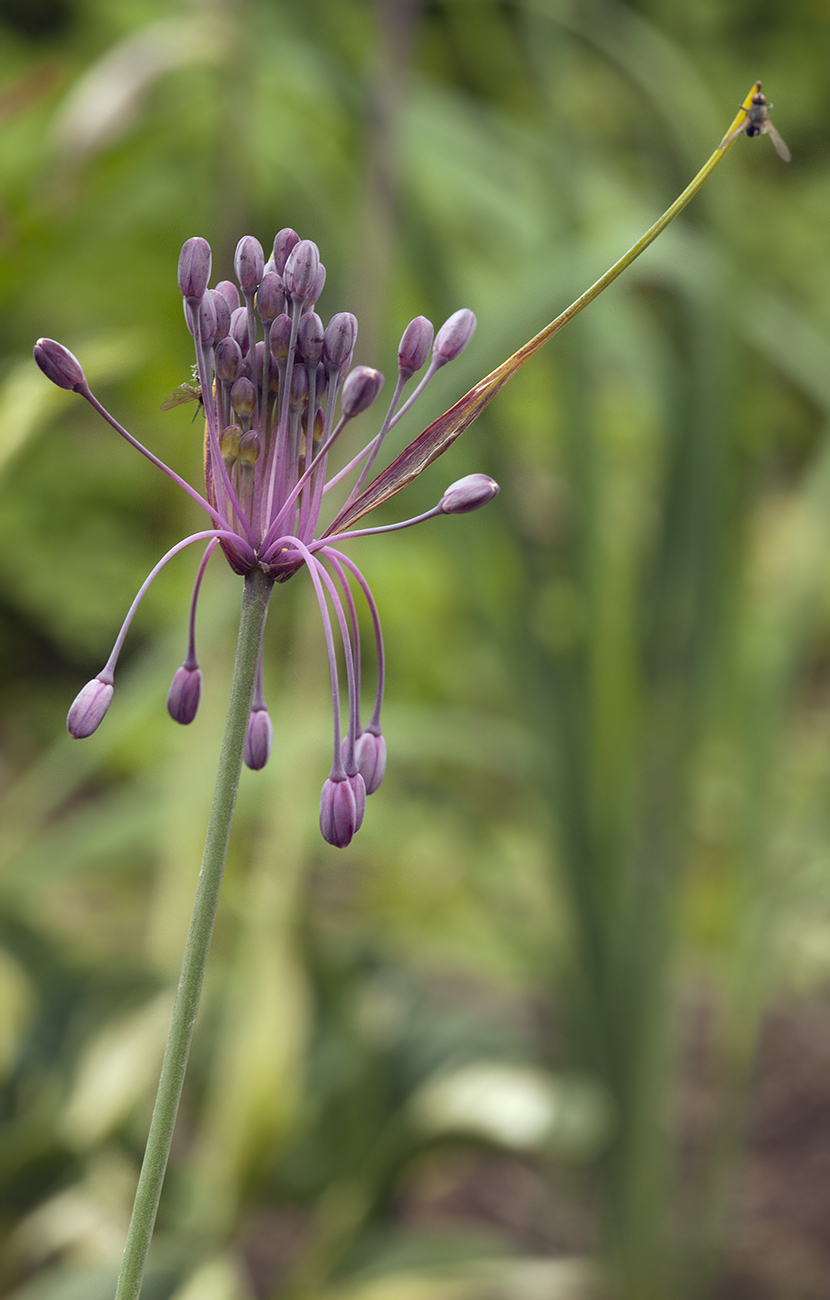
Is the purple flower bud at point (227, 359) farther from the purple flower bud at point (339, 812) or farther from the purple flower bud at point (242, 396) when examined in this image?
the purple flower bud at point (339, 812)

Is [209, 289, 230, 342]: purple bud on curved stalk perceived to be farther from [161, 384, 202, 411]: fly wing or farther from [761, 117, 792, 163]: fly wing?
[761, 117, 792, 163]: fly wing

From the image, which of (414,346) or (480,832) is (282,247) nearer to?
(414,346)

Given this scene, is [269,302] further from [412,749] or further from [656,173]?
[656,173]

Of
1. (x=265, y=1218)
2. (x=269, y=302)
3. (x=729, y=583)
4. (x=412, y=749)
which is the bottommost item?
(x=269, y=302)

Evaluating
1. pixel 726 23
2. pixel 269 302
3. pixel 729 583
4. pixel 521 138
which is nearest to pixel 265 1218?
pixel 729 583

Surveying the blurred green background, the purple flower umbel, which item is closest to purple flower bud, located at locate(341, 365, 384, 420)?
the purple flower umbel

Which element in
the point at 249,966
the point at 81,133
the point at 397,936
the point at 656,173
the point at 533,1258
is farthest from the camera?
the point at 397,936

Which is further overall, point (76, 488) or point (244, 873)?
point (76, 488)
